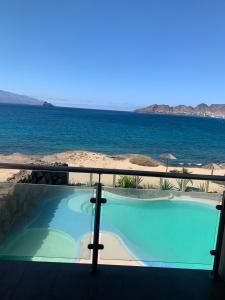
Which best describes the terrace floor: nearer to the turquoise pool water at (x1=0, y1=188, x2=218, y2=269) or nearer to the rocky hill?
the turquoise pool water at (x1=0, y1=188, x2=218, y2=269)

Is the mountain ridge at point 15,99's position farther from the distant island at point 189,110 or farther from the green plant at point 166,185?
the green plant at point 166,185

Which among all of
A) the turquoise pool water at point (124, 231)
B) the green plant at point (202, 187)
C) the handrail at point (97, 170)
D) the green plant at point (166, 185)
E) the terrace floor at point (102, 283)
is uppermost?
the handrail at point (97, 170)

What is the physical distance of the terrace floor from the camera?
208 centimetres

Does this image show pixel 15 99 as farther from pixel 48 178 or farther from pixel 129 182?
pixel 48 178

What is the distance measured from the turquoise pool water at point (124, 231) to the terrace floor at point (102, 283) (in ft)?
0.33

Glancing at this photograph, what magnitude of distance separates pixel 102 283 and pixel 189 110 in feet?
313

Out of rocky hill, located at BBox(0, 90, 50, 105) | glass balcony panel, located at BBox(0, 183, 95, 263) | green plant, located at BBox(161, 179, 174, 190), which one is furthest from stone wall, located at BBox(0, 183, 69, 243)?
rocky hill, located at BBox(0, 90, 50, 105)

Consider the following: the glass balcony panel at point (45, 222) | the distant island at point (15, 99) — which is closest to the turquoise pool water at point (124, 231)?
the glass balcony panel at point (45, 222)

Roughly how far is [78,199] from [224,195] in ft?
3.59

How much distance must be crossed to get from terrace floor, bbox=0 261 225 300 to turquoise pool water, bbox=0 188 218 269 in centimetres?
10

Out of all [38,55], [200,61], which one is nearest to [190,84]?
[200,61]

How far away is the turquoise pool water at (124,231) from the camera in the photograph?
2.50m

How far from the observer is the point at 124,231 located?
2768mm

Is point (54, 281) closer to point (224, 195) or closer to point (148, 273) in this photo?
point (148, 273)
